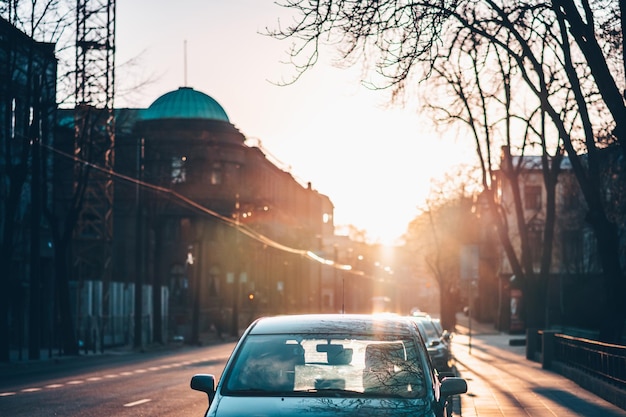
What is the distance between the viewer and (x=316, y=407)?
8000 millimetres

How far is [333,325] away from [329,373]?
26.1 inches

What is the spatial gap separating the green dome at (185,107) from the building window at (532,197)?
85.5 feet

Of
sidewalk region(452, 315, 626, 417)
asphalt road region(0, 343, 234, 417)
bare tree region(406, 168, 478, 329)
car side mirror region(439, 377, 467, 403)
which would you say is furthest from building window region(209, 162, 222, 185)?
car side mirror region(439, 377, 467, 403)

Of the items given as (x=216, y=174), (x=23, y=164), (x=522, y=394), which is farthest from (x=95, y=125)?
(x=216, y=174)

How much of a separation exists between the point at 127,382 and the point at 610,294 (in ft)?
36.6

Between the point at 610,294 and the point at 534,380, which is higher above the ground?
the point at 610,294

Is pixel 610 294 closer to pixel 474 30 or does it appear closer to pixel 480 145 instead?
pixel 474 30

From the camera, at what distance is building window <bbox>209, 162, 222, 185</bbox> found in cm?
9612

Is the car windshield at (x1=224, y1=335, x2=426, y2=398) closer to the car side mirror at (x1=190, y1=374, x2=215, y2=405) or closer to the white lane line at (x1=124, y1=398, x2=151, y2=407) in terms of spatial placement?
the car side mirror at (x1=190, y1=374, x2=215, y2=405)

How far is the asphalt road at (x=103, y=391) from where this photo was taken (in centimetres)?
1875

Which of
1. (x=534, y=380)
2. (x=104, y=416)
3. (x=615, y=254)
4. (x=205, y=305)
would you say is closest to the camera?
(x=104, y=416)

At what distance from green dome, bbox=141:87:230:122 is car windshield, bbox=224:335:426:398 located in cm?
8762

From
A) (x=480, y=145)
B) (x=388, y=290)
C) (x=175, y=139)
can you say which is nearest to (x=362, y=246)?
(x=388, y=290)

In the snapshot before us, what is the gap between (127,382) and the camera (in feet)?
87.0
